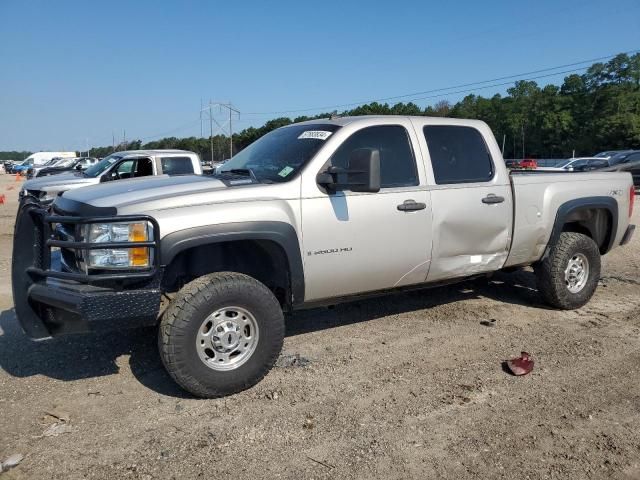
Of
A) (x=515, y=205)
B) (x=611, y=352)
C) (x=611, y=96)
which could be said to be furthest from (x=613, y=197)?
(x=611, y=96)

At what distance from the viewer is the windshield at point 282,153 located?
4304mm

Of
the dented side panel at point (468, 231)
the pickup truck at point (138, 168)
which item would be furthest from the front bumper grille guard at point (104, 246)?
the pickup truck at point (138, 168)

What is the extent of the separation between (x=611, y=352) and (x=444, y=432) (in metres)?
2.18

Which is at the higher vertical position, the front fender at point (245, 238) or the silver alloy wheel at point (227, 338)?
the front fender at point (245, 238)

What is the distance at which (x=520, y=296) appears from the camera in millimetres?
6430

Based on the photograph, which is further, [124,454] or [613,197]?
[613,197]

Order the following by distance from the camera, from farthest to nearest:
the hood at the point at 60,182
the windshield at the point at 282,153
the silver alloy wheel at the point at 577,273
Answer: the hood at the point at 60,182, the silver alloy wheel at the point at 577,273, the windshield at the point at 282,153

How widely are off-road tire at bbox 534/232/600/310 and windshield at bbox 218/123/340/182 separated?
111 inches

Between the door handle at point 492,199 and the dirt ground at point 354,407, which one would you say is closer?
the dirt ground at point 354,407

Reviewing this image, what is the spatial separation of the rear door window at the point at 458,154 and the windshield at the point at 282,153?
0.98 meters

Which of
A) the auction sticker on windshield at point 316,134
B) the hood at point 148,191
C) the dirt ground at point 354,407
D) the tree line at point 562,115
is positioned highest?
the tree line at point 562,115

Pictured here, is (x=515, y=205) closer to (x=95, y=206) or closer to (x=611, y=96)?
(x=95, y=206)

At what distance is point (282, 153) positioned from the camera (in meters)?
4.57

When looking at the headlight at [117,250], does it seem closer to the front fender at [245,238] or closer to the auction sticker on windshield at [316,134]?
the front fender at [245,238]
